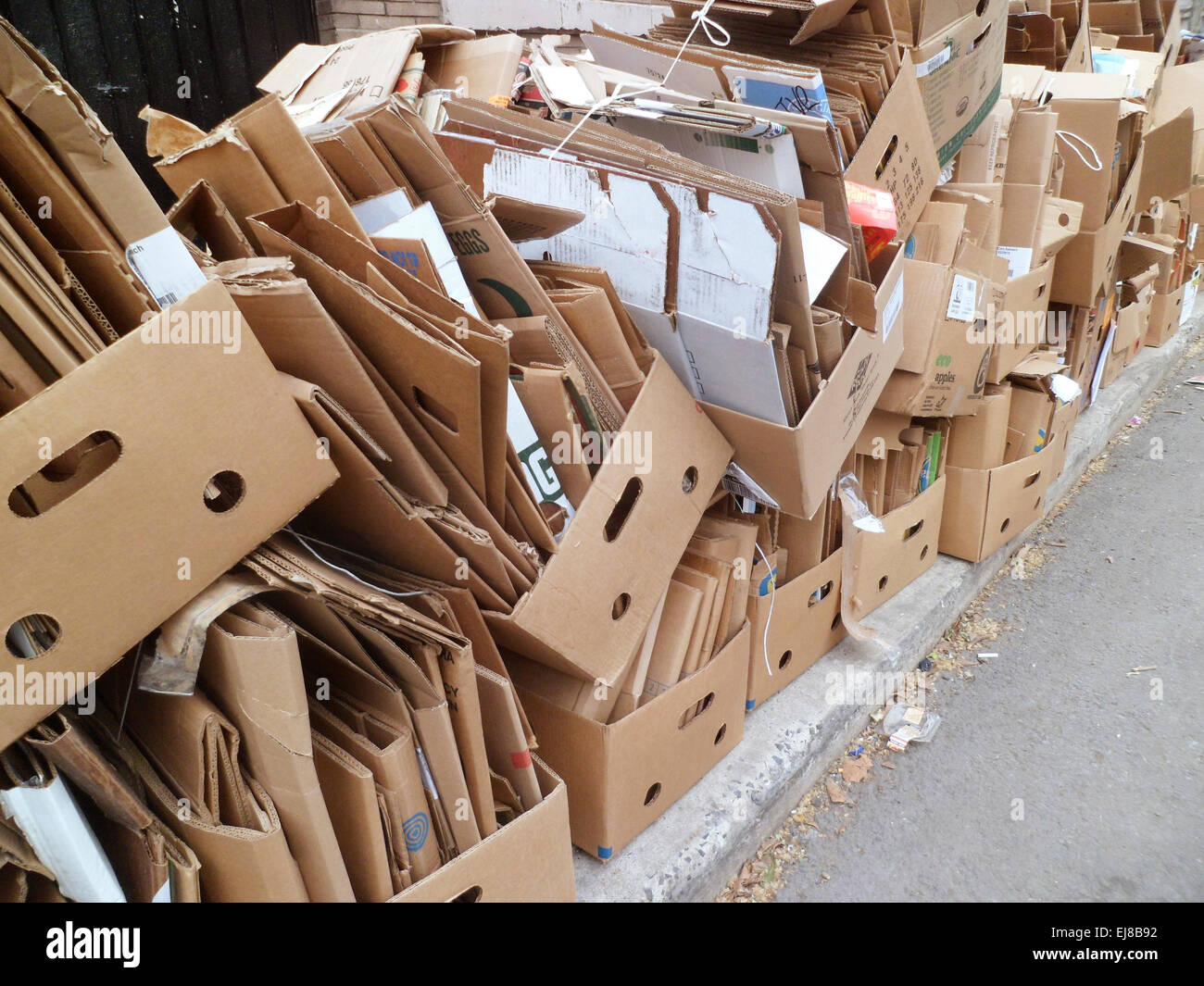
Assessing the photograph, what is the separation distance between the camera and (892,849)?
82.9 inches

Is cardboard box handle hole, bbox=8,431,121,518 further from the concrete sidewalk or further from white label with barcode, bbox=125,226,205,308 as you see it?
the concrete sidewalk

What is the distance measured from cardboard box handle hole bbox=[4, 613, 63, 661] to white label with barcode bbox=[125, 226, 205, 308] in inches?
17.9

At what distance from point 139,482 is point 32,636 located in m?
0.23

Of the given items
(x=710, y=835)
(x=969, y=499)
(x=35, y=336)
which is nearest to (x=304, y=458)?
(x=35, y=336)

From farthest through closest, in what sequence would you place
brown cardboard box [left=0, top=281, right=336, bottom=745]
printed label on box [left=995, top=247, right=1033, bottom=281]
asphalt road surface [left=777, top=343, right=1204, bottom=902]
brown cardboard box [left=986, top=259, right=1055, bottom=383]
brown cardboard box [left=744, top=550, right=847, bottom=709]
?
printed label on box [left=995, top=247, right=1033, bottom=281] → brown cardboard box [left=986, top=259, right=1055, bottom=383] → brown cardboard box [left=744, top=550, right=847, bottom=709] → asphalt road surface [left=777, top=343, right=1204, bottom=902] → brown cardboard box [left=0, top=281, right=336, bottom=745]

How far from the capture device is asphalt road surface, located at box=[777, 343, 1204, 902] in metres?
2.02

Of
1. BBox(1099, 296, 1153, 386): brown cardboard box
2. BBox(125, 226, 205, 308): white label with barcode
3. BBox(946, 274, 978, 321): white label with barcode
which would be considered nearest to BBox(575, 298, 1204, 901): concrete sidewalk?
BBox(946, 274, 978, 321): white label with barcode

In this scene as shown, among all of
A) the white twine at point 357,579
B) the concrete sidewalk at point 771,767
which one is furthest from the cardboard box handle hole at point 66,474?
the concrete sidewalk at point 771,767

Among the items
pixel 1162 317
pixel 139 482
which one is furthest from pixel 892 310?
pixel 1162 317

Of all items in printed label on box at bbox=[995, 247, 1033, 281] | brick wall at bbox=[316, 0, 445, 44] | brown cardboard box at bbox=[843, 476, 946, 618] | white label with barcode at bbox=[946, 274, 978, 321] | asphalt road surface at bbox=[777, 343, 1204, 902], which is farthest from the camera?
brick wall at bbox=[316, 0, 445, 44]

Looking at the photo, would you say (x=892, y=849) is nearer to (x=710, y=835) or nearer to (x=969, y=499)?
(x=710, y=835)

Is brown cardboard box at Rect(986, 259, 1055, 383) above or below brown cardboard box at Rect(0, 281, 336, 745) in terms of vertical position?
below

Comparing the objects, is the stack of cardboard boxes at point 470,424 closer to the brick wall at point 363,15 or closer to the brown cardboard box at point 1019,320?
the brown cardboard box at point 1019,320
